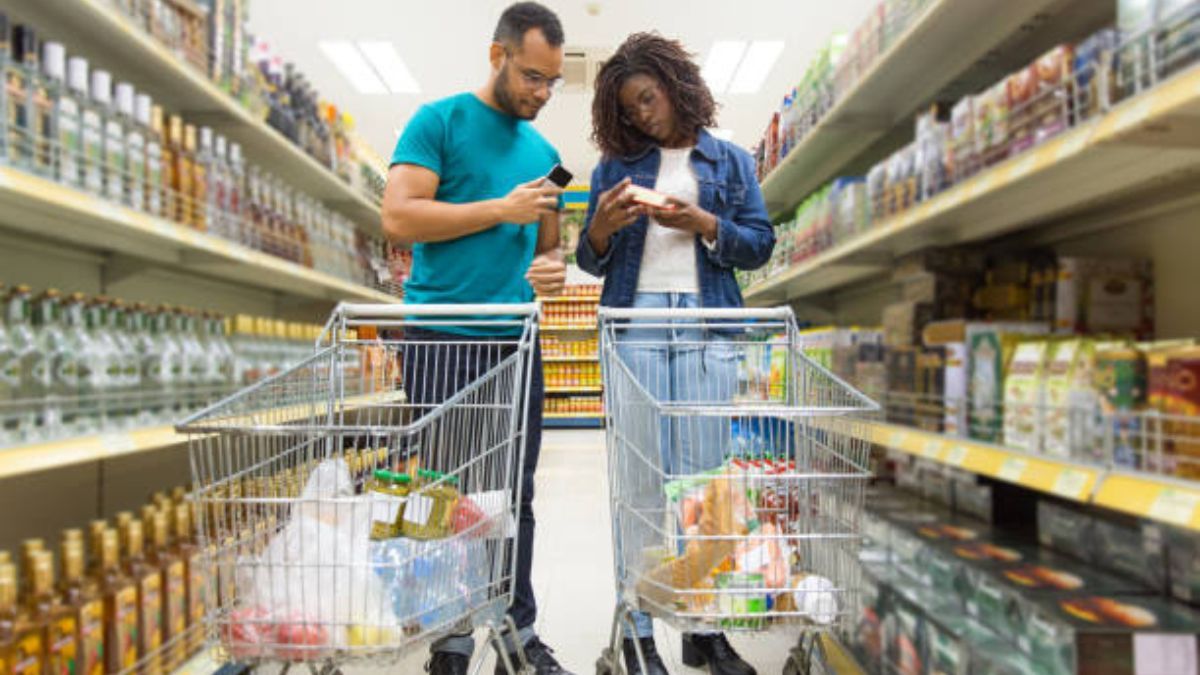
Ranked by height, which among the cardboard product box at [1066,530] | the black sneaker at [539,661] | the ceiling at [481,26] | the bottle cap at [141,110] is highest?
the ceiling at [481,26]

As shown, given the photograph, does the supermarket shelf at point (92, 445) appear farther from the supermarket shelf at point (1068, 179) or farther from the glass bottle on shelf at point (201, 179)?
the supermarket shelf at point (1068, 179)

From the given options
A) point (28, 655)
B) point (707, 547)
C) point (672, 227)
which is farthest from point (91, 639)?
point (672, 227)

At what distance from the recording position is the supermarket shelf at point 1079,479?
1.13 m

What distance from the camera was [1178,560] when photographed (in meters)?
1.55

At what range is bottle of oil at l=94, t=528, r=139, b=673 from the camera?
1.87 meters

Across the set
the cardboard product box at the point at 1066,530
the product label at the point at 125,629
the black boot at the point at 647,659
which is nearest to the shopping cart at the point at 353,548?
the black boot at the point at 647,659

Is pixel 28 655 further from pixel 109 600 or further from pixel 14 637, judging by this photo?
pixel 109 600

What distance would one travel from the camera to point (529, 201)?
1.81 metres

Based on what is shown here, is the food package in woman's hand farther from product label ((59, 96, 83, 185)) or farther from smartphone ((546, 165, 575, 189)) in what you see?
product label ((59, 96, 83, 185))

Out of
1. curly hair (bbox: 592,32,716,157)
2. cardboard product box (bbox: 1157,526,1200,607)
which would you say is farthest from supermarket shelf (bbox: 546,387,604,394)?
cardboard product box (bbox: 1157,526,1200,607)

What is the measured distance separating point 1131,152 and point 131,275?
2947mm

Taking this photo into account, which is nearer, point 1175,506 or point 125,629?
point 1175,506

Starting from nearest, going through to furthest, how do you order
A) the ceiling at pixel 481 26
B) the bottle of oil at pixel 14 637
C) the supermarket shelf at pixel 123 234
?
1. the bottle of oil at pixel 14 637
2. the supermarket shelf at pixel 123 234
3. the ceiling at pixel 481 26

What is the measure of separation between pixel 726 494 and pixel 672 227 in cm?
71
